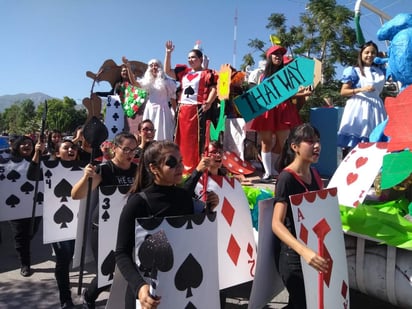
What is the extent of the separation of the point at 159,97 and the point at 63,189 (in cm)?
292

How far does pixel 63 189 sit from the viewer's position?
3266 mm

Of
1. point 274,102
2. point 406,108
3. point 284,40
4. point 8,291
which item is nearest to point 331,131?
point 274,102

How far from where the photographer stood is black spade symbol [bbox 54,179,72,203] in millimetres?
3246

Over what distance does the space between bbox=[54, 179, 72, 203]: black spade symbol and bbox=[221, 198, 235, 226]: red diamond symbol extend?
1480mm

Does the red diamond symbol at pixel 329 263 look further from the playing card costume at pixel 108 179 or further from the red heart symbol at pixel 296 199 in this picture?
the playing card costume at pixel 108 179

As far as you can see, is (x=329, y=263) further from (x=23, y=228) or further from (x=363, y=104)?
(x=23, y=228)

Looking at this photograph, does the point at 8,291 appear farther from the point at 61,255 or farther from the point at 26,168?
the point at 26,168

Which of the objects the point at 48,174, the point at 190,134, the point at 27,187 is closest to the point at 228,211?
the point at 48,174

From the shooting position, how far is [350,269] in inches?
96.0

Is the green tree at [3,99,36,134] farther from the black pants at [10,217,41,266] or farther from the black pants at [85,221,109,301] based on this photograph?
the black pants at [85,221,109,301]

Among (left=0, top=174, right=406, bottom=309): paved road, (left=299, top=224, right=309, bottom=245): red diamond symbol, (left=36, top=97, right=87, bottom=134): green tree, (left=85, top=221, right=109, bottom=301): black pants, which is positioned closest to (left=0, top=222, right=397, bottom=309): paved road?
(left=0, top=174, right=406, bottom=309): paved road

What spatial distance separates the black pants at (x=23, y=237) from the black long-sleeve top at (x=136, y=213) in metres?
2.39

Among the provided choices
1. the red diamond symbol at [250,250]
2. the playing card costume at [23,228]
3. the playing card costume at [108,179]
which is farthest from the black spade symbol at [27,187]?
the red diamond symbol at [250,250]

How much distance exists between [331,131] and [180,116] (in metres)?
2.56
